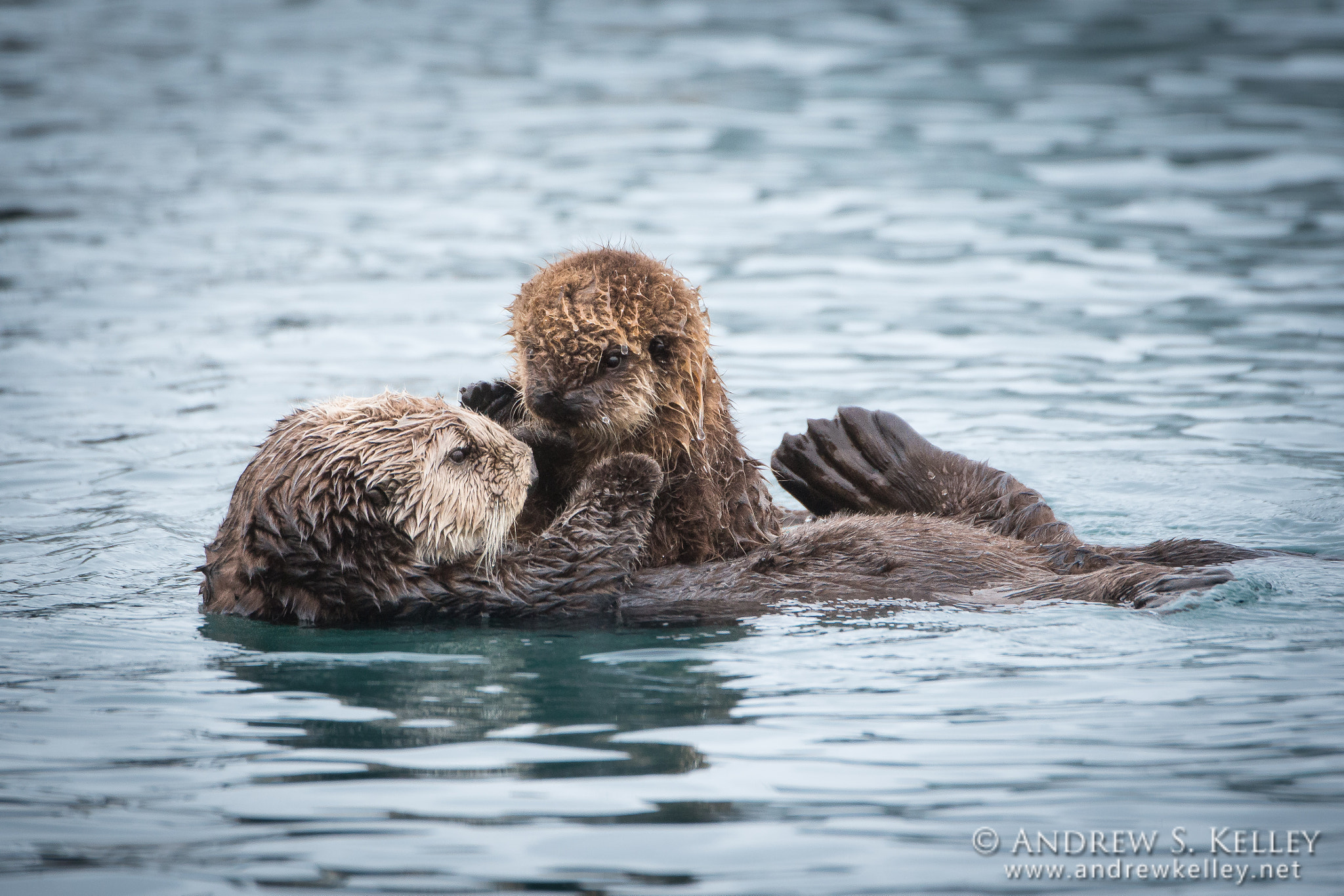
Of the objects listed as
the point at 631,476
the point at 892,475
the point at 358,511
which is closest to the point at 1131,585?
the point at 892,475

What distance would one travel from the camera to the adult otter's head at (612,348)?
4336 millimetres

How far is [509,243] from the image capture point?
36.9ft

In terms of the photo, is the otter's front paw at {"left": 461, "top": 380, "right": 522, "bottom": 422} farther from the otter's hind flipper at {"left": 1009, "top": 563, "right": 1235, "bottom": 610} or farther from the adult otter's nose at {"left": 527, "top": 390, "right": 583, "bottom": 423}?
the otter's hind flipper at {"left": 1009, "top": 563, "right": 1235, "bottom": 610}

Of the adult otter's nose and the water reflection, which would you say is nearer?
the water reflection

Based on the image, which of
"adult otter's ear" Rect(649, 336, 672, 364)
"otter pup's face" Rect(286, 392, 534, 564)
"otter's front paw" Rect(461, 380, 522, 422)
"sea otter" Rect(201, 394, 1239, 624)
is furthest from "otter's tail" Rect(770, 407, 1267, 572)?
"otter pup's face" Rect(286, 392, 534, 564)

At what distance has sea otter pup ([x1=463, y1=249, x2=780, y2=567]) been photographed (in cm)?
435

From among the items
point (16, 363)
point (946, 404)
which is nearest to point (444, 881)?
point (946, 404)

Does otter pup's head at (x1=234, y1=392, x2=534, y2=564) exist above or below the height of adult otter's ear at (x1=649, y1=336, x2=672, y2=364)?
below

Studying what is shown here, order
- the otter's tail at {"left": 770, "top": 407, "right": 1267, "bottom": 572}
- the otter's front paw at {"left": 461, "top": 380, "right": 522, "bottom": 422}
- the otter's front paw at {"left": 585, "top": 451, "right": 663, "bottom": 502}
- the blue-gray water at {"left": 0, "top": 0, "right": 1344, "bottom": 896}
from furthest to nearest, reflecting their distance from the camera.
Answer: the otter's tail at {"left": 770, "top": 407, "right": 1267, "bottom": 572} < the otter's front paw at {"left": 461, "top": 380, "right": 522, "bottom": 422} < the otter's front paw at {"left": 585, "top": 451, "right": 663, "bottom": 502} < the blue-gray water at {"left": 0, "top": 0, "right": 1344, "bottom": 896}

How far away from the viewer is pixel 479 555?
15.0ft

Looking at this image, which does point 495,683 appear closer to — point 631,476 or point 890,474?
point 631,476

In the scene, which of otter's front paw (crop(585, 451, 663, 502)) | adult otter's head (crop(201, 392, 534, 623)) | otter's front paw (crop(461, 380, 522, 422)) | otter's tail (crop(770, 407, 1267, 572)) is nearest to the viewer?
adult otter's head (crop(201, 392, 534, 623))

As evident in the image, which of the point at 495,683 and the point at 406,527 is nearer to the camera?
the point at 495,683

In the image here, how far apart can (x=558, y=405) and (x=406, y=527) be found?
600 mm
